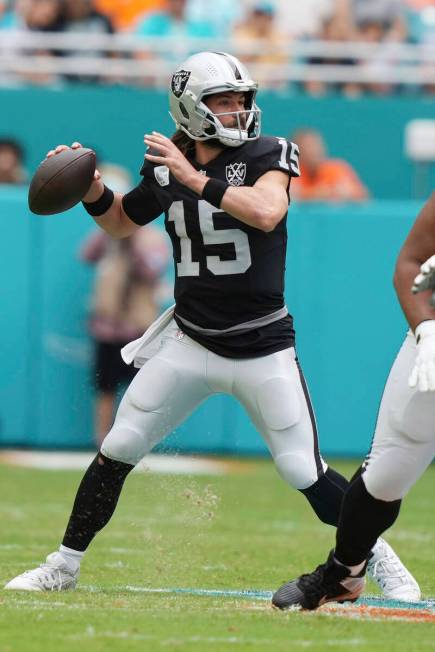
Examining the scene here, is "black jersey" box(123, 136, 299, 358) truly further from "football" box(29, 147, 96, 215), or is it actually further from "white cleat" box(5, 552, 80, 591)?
"white cleat" box(5, 552, 80, 591)

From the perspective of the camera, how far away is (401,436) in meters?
4.34

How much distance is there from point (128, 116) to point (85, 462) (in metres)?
3.16

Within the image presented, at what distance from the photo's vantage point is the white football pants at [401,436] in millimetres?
4289

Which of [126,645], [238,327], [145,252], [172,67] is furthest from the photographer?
[172,67]

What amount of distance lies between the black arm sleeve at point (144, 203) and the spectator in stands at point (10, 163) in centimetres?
569

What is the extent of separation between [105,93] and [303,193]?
76.2 inches

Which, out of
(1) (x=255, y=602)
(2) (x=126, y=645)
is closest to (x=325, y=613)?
(1) (x=255, y=602)

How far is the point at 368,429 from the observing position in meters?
10.8

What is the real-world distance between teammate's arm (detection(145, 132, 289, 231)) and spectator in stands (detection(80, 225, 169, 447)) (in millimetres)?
5493

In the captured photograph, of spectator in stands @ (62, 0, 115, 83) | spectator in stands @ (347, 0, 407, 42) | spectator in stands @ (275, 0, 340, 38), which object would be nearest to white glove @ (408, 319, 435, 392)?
spectator in stands @ (62, 0, 115, 83)

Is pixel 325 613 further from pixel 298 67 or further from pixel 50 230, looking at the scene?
pixel 298 67

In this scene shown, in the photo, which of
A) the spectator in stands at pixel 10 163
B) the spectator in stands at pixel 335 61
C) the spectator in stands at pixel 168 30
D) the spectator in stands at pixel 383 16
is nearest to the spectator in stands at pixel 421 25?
the spectator in stands at pixel 383 16

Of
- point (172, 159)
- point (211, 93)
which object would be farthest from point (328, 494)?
point (211, 93)

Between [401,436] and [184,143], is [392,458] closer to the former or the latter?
[401,436]
